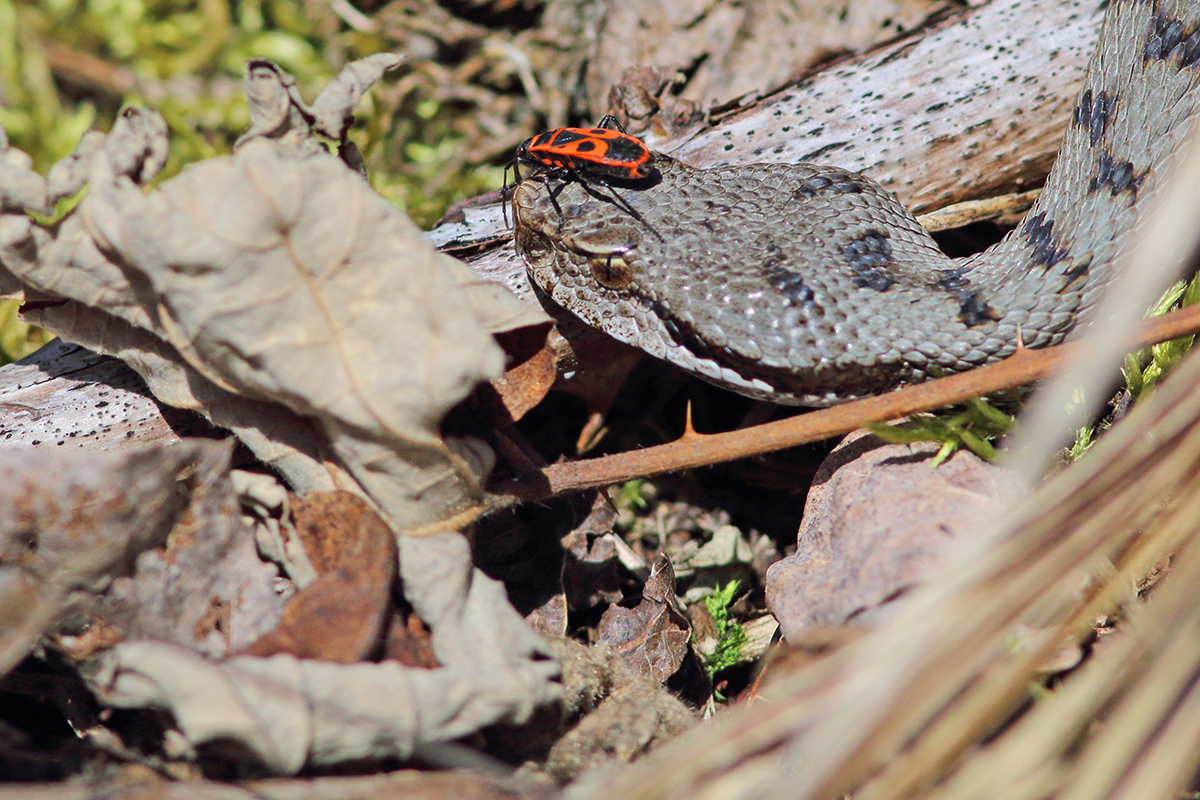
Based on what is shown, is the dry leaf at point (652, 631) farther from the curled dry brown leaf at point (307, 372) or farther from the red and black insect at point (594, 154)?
the red and black insect at point (594, 154)

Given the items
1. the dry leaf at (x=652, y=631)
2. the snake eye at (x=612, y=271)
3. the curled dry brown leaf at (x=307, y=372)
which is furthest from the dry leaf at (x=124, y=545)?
the snake eye at (x=612, y=271)

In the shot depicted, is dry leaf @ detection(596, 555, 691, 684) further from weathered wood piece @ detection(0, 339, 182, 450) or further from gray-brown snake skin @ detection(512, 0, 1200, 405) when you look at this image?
weathered wood piece @ detection(0, 339, 182, 450)

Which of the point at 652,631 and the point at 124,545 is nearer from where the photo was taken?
the point at 124,545

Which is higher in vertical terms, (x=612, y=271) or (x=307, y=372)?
(x=612, y=271)

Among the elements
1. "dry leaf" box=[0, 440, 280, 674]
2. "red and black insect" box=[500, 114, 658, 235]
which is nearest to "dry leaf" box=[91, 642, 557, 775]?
"dry leaf" box=[0, 440, 280, 674]

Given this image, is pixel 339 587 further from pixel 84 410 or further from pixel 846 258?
pixel 846 258

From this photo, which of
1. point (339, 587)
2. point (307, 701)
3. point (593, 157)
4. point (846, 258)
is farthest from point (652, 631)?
point (593, 157)

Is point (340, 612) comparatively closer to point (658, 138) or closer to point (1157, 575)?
point (1157, 575)
